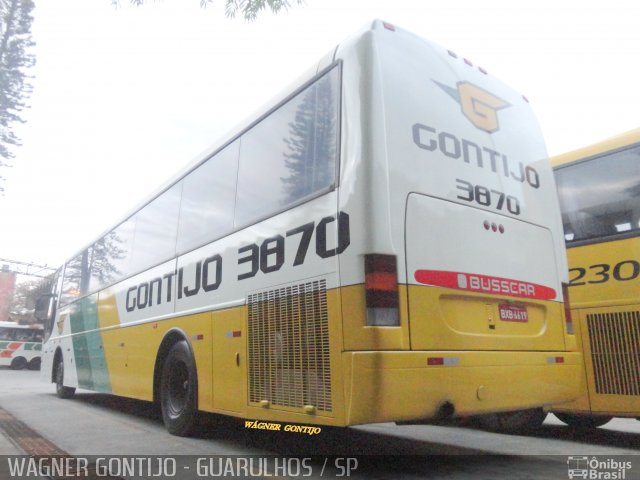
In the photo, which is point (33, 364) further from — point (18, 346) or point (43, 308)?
point (43, 308)

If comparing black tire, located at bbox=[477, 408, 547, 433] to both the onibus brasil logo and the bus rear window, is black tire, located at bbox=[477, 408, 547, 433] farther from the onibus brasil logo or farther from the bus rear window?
the bus rear window

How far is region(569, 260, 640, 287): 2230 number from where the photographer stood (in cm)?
512

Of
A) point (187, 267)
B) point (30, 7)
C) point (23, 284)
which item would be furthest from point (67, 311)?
point (23, 284)

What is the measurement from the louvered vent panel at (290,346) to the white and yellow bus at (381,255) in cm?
2

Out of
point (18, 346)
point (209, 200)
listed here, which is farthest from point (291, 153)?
point (18, 346)

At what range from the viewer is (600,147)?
5.76 m

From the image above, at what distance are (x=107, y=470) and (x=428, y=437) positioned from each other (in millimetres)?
3424

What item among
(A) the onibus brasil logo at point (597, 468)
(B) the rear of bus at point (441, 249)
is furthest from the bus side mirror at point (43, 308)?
(A) the onibus brasil logo at point (597, 468)

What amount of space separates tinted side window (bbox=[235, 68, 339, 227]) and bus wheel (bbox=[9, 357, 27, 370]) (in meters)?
30.4

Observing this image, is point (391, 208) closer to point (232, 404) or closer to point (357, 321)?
point (357, 321)

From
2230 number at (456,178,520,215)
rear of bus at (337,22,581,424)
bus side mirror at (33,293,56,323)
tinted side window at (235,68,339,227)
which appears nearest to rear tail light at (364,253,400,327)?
rear of bus at (337,22,581,424)

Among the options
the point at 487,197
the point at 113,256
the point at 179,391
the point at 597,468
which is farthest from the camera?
the point at 113,256

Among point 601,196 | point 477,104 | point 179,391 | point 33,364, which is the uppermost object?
point 477,104

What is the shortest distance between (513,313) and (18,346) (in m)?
32.1
